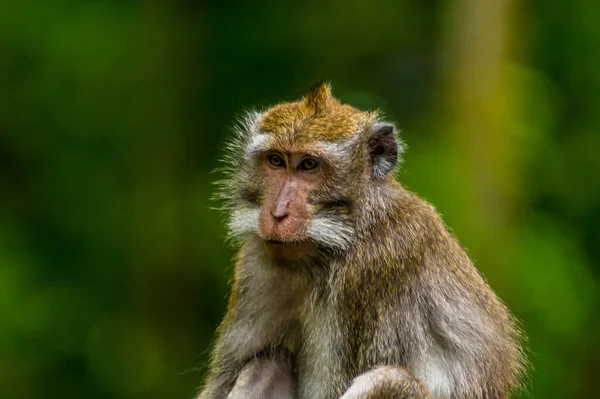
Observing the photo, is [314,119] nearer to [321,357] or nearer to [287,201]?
[287,201]

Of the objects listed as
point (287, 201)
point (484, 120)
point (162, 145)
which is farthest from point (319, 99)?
point (162, 145)

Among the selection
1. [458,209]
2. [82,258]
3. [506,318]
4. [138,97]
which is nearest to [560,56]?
[458,209]

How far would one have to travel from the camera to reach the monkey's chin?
29.7 feet

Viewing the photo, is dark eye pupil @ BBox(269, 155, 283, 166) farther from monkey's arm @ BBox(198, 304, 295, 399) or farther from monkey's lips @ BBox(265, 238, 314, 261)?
monkey's arm @ BBox(198, 304, 295, 399)

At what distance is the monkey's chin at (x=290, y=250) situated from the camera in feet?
29.7

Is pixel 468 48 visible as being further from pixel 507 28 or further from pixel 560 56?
pixel 560 56

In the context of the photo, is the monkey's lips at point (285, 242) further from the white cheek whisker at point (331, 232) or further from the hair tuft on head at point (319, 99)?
the hair tuft on head at point (319, 99)

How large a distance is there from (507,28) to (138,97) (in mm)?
8222

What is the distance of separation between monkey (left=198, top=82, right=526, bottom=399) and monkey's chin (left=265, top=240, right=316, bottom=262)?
14mm

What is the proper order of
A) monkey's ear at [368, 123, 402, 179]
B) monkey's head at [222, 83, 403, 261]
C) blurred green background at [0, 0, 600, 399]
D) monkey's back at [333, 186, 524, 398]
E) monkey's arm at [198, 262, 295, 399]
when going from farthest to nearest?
1. blurred green background at [0, 0, 600, 399]
2. monkey's arm at [198, 262, 295, 399]
3. monkey's ear at [368, 123, 402, 179]
4. monkey's back at [333, 186, 524, 398]
5. monkey's head at [222, 83, 403, 261]

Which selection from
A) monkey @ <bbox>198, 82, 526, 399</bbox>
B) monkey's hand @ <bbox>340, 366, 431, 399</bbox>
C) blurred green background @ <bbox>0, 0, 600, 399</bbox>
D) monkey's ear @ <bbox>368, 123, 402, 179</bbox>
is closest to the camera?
monkey's hand @ <bbox>340, 366, 431, 399</bbox>

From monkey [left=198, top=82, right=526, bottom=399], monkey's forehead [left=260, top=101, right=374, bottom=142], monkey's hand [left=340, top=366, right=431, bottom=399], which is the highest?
monkey's forehead [left=260, top=101, right=374, bottom=142]

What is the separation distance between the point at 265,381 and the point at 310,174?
1896mm

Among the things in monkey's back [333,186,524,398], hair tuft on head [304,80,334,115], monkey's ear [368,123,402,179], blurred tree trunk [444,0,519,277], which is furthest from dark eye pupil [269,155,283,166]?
blurred tree trunk [444,0,519,277]
